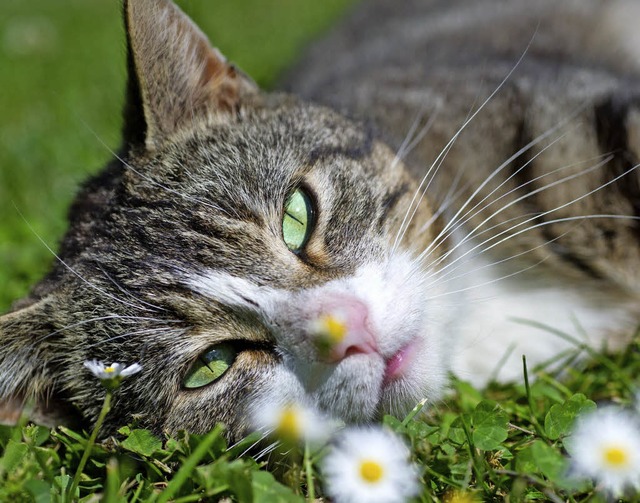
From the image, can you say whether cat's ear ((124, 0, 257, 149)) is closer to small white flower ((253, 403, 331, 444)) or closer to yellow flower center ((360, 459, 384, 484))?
small white flower ((253, 403, 331, 444))

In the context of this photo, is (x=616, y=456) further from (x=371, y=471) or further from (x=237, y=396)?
(x=237, y=396)

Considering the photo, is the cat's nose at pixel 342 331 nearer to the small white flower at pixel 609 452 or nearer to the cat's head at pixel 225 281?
the cat's head at pixel 225 281

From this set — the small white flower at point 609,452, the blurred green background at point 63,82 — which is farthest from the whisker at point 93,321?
the small white flower at point 609,452

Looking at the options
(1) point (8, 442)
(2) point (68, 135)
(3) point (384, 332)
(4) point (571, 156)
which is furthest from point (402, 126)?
(2) point (68, 135)

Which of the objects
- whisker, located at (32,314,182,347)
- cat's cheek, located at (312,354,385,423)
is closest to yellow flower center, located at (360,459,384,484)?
cat's cheek, located at (312,354,385,423)

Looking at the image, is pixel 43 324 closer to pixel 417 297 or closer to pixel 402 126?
pixel 417 297
